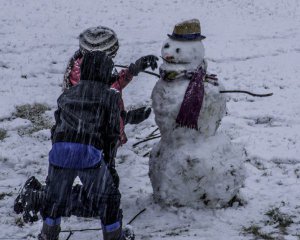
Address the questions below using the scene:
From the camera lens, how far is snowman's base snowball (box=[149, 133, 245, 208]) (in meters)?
5.49

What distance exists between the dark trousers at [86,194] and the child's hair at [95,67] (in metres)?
A: 0.80

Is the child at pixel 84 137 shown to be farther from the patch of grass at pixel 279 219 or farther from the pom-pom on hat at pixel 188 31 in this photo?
the patch of grass at pixel 279 219

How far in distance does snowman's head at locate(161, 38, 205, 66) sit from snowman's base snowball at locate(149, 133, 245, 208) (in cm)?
94

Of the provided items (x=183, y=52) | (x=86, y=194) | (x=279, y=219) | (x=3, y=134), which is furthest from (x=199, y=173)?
(x=3, y=134)

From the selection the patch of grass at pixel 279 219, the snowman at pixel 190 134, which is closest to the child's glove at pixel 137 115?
the snowman at pixel 190 134

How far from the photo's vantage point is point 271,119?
935 centimetres

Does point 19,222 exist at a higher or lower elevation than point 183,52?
lower

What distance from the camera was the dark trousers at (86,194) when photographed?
437 centimetres

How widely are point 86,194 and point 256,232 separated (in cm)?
196

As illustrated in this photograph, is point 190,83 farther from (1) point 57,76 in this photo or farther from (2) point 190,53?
(1) point 57,76

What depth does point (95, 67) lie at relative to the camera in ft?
14.5

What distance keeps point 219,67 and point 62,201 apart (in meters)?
9.20

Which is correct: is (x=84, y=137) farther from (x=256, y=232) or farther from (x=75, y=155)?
(x=256, y=232)

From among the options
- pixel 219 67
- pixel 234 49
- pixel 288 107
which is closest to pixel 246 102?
pixel 288 107
